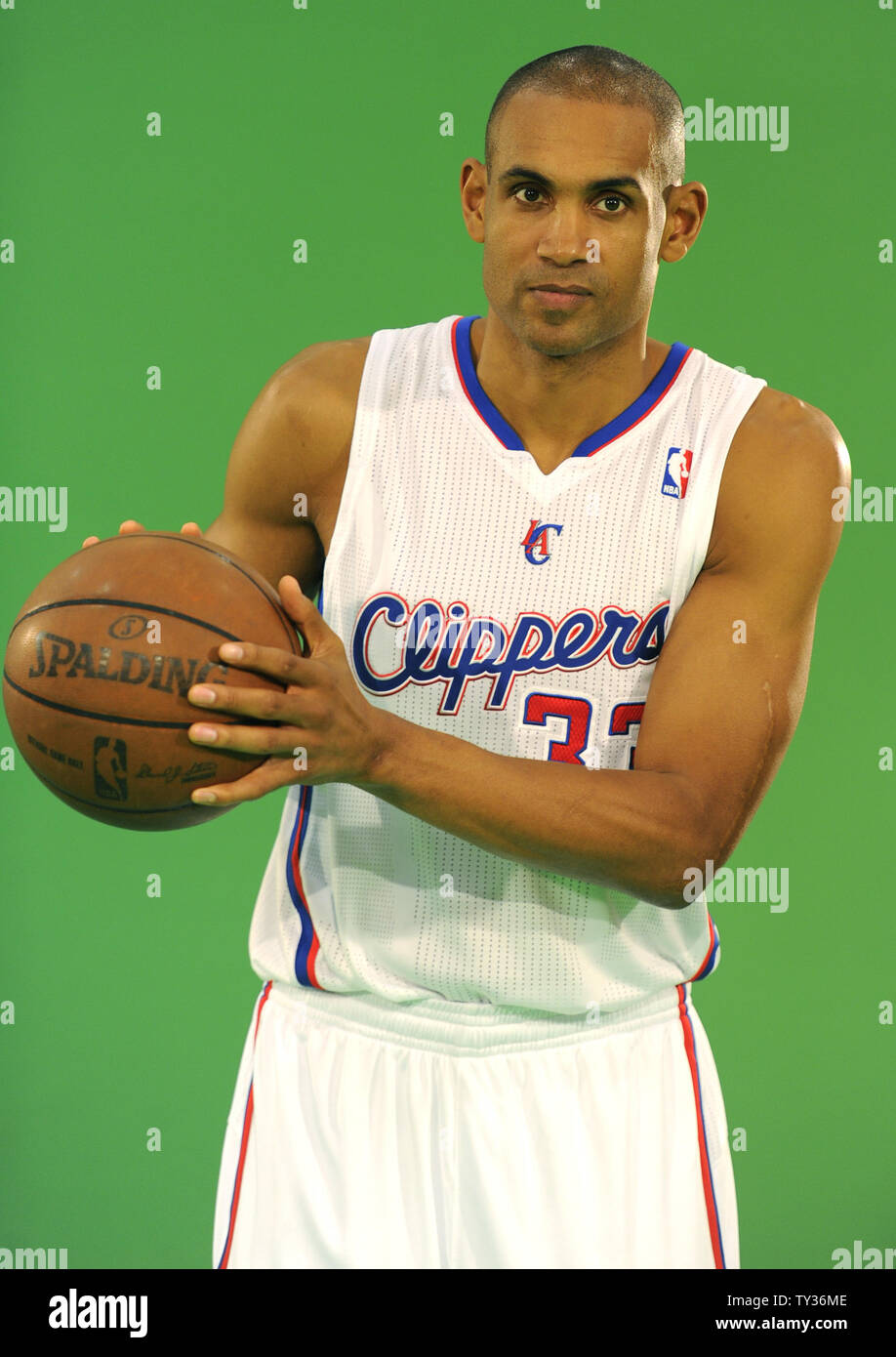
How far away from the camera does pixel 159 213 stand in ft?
9.06

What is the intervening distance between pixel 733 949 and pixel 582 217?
65.1 inches

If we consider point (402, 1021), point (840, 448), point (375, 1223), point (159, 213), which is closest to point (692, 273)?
point (159, 213)

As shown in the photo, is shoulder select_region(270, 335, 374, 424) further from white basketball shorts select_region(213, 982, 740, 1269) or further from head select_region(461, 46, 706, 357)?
white basketball shorts select_region(213, 982, 740, 1269)

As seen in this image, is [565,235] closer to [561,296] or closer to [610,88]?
[561,296]

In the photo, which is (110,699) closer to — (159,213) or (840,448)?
(840,448)

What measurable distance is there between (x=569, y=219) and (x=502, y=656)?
1.51ft

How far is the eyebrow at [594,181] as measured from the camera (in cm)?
160

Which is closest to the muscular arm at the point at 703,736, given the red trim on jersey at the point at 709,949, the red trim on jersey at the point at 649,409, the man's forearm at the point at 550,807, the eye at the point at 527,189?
the man's forearm at the point at 550,807

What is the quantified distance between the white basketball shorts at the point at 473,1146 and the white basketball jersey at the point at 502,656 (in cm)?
5

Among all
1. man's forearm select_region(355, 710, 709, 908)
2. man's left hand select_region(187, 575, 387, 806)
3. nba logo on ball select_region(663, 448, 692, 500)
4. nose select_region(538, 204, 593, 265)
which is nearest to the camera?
man's left hand select_region(187, 575, 387, 806)

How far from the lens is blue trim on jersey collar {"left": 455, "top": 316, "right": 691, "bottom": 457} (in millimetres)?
1741

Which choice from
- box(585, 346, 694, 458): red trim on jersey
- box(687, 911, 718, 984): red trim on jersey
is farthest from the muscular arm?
box(687, 911, 718, 984): red trim on jersey

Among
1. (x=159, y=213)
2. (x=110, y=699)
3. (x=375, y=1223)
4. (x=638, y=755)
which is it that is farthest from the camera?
(x=159, y=213)
